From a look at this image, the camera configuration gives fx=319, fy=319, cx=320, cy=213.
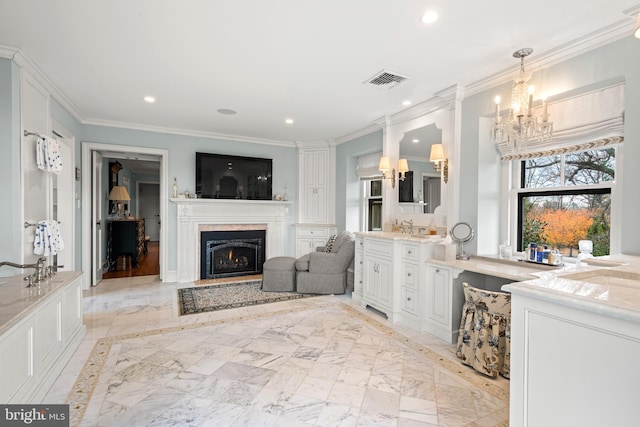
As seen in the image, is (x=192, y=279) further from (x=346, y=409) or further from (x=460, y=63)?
(x=460, y=63)

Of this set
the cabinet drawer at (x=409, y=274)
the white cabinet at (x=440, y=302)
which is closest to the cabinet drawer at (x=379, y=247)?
the cabinet drawer at (x=409, y=274)

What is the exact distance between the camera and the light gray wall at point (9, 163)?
2652 mm

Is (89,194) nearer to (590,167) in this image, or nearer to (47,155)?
(47,155)

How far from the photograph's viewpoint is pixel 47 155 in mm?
3008

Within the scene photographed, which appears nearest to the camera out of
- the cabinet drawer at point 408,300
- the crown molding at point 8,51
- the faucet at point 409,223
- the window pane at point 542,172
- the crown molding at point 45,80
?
the crown molding at point 8,51

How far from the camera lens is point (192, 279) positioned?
538 cm

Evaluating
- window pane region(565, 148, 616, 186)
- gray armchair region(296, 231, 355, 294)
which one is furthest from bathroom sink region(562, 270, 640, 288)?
gray armchair region(296, 231, 355, 294)

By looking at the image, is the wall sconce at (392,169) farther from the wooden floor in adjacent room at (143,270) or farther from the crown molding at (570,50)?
the wooden floor in adjacent room at (143,270)

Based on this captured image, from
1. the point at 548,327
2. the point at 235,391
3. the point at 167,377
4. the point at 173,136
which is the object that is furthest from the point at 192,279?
the point at 548,327

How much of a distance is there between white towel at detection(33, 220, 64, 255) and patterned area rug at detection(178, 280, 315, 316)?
1.42 meters

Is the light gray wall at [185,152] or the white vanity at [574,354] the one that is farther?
the light gray wall at [185,152]

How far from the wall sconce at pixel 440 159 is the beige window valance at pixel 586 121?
2.70ft

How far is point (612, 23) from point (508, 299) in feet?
6.73

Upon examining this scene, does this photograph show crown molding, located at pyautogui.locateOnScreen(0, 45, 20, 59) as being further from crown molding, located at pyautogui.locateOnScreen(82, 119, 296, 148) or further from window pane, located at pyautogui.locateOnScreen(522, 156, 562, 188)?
window pane, located at pyautogui.locateOnScreen(522, 156, 562, 188)
